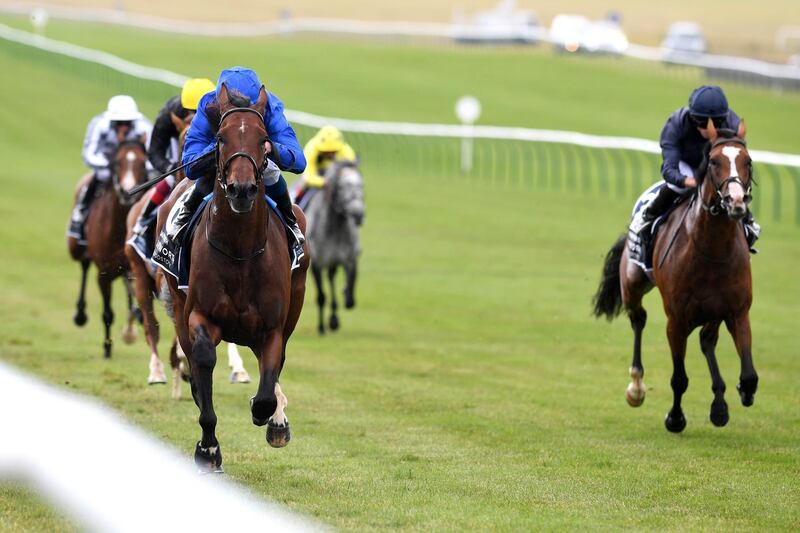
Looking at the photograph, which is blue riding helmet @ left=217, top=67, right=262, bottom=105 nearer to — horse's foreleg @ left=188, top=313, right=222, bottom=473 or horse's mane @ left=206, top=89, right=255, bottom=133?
horse's mane @ left=206, top=89, right=255, bottom=133

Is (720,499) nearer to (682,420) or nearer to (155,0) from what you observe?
(682,420)

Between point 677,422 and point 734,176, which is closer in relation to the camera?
point 734,176

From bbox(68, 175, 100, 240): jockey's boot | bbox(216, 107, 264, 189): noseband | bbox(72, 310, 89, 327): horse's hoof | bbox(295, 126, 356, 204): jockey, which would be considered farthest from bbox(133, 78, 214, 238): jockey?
bbox(295, 126, 356, 204): jockey

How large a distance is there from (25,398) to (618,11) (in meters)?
84.7

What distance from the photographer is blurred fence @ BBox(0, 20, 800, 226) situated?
97.0 ft

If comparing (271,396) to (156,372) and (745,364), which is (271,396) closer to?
(745,364)

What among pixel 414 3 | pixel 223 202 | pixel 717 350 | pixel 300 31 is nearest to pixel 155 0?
pixel 414 3

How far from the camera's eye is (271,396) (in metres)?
8.38

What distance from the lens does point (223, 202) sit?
8.38 meters

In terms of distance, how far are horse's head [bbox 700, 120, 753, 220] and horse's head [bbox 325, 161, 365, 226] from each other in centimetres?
790

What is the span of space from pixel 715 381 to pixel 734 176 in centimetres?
171

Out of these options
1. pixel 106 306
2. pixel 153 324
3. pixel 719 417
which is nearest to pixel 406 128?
pixel 106 306

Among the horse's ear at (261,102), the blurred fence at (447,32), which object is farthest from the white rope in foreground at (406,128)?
the horse's ear at (261,102)

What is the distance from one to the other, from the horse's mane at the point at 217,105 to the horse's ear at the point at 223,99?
2cm
